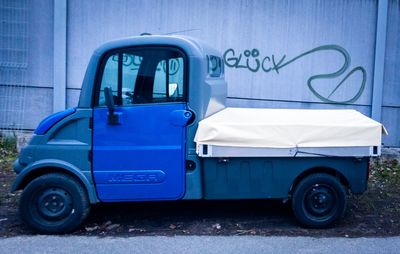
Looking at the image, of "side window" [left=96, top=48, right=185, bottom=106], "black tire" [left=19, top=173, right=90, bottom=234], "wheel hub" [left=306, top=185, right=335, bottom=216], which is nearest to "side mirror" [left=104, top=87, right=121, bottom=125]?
"side window" [left=96, top=48, right=185, bottom=106]

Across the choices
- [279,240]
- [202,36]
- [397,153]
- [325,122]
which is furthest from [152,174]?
[397,153]

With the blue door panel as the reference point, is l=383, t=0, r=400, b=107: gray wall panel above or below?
above

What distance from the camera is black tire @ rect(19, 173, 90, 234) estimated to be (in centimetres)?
576

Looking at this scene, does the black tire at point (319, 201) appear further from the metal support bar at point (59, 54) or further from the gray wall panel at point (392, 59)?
the metal support bar at point (59, 54)

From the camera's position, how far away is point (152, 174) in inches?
226

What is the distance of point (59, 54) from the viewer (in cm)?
995

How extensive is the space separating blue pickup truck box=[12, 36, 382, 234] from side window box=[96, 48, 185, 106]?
0.04ft

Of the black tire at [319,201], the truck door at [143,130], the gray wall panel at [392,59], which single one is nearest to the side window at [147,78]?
the truck door at [143,130]

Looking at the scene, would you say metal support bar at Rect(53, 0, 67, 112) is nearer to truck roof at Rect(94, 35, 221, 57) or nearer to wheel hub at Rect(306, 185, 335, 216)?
truck roof at Rect(94, 35, 221, 57)

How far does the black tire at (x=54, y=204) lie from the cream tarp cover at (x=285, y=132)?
4.80ft

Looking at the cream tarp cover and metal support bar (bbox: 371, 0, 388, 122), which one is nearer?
the cream tarp cover

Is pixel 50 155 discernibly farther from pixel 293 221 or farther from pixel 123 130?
pixel 293 221

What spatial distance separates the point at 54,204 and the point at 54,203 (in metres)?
0.01

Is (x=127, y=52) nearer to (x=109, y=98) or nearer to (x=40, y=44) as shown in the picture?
(x=109, y=98)
